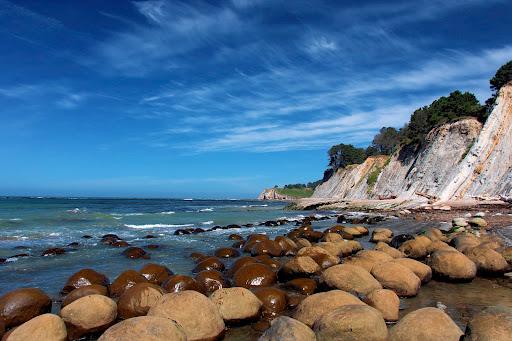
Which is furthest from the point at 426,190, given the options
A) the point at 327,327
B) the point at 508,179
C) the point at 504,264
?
the point at 327,327

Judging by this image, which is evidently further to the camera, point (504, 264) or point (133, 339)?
point (504, 264)

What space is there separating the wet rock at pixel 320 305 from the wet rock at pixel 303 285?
7.47 feet

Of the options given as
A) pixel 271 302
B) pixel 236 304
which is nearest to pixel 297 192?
pixel 271 302

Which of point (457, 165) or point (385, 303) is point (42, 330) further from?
point (457, 165)

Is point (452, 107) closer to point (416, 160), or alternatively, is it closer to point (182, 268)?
point (416, 160)

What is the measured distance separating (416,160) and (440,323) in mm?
52450

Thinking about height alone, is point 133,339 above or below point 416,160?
below

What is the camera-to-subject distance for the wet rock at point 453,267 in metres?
10.4

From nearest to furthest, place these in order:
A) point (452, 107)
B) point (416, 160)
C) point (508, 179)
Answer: point (508, 179) → point (416, 160) → point (452, 107)

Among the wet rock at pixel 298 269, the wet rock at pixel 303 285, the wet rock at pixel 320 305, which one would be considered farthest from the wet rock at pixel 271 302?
the wet rock at pixel 298 269

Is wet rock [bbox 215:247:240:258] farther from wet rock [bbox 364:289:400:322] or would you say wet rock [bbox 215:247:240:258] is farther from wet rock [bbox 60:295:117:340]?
wet rock [bbox 364:289:400:322]

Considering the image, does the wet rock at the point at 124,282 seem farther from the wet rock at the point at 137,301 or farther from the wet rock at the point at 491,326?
the wet rock at the point at 491,326

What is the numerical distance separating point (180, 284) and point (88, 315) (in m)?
2.44

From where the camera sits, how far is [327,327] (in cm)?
611
